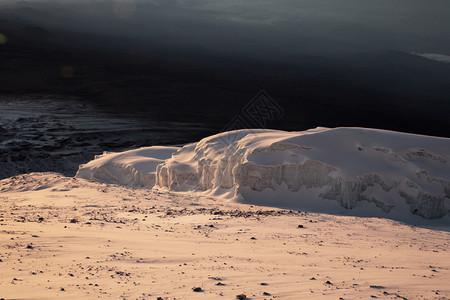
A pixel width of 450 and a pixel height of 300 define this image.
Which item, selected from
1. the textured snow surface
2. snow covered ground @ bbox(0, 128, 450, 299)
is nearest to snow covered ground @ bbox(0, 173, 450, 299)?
snow covered ground @ bbox(0, 128, 450, 299)

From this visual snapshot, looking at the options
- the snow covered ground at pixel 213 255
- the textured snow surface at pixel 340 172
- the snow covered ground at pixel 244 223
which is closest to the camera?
the snow covered ground at pixel 213 255

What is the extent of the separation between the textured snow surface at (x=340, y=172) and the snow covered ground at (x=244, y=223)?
4 cm

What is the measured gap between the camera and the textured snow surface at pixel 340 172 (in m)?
13.9

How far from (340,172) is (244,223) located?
476cm

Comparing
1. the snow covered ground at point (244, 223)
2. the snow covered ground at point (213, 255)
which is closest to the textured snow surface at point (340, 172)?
the snow covered ground at point (244, 223)

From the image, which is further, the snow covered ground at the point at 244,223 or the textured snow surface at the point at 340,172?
the textured snow surface at the point at 340,172

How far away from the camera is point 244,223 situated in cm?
1091

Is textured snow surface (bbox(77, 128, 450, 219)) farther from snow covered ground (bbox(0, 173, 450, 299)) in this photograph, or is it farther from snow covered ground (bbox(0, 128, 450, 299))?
snow covered ground (bbox(0, 173, 450, 299))

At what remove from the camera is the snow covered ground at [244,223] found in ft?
17.8

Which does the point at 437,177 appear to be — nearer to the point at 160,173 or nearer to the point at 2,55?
the point at 160,173

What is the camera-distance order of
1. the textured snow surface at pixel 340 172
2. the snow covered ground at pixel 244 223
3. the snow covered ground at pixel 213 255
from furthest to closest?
1. the textured snow surface at pixel 340 172
2. the snow covered ground at pixel 244 223
3. the snow covered ground at pixel 213 255

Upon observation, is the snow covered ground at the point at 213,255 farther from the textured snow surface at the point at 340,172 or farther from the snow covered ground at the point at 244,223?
the textured snow surface at the point at 340,172

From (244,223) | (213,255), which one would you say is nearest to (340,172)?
(244,223)

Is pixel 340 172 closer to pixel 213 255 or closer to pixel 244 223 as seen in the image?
pixel 244 223
